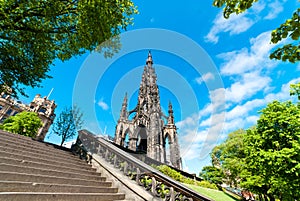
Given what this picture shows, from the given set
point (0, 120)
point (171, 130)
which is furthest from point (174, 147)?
point (0, 120)

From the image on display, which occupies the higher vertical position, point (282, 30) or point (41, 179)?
point (282, 30)

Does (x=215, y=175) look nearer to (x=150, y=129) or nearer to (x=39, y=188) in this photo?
(x=150, y=129)

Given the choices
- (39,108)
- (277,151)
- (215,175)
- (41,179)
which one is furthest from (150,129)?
(39,108)

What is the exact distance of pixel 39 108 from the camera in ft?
135

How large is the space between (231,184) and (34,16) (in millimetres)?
29541

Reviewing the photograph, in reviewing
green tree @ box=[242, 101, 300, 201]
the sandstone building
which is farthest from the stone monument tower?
the sandstone building

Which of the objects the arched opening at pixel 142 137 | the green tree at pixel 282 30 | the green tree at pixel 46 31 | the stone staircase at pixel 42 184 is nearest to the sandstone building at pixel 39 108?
the arched opening at pixel 142 137

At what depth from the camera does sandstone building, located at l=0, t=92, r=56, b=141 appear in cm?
3385

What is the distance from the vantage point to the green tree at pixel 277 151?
27.9 ft

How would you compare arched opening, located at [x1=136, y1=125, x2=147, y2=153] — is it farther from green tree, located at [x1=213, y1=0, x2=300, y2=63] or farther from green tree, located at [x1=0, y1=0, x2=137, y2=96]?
green tree, located at [x1=213, y1=0, x2=300, y2=63]

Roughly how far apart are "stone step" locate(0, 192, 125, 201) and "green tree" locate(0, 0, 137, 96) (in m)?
6.74

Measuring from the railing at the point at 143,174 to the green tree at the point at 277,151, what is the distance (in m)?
9.01

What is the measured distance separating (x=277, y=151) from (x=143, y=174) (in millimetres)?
10193

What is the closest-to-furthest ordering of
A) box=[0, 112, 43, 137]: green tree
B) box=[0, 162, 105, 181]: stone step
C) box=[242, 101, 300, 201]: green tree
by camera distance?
box=[0, 162, 105, 181]: stone step
box=[242, 101, 300, 201]: green tree
box=[0, 112, 43, 137]: green tree
